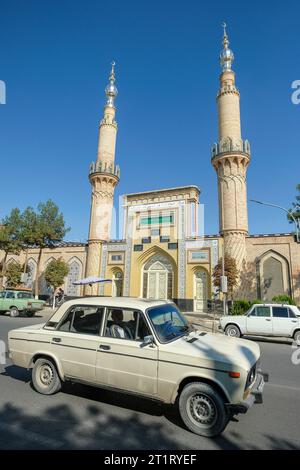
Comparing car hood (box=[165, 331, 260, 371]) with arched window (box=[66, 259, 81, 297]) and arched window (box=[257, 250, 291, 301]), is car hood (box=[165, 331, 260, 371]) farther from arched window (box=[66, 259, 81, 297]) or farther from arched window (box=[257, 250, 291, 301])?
arched window (box=[66, 259, 81, 297])

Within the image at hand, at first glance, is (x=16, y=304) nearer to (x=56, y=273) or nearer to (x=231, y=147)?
(x=56, y=273)

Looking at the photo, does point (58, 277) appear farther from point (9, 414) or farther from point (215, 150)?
point (9, 414)

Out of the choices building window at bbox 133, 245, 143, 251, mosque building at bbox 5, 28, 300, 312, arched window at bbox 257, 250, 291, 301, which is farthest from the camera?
building window at bbox 133, 245, 143, 251

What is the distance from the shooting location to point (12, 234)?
2581 cm

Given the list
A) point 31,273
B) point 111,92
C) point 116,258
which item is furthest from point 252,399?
point 111,92

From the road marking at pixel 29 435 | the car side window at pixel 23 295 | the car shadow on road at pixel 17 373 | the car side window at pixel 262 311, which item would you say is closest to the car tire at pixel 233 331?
the car side window at pixel 262 311

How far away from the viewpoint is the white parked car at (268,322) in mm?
11047

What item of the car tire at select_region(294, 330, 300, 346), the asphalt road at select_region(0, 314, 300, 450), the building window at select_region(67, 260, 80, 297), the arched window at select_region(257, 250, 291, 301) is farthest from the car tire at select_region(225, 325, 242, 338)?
the building window at select_region(67, 260, 80, 297)

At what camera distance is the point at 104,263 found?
26625 mm

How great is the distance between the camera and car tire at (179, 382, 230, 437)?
11.4 feet

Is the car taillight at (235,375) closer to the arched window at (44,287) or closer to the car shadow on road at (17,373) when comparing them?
the car shadow on road at (17,373)

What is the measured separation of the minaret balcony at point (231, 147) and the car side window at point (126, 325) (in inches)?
845

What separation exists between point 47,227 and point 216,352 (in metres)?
23.9

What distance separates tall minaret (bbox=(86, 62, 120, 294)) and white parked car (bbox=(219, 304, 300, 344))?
640 inches
